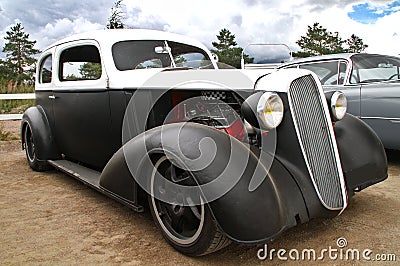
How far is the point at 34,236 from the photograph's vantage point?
2885mm

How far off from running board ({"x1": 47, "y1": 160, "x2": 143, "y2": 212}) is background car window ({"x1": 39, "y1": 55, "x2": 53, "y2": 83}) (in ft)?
3.68

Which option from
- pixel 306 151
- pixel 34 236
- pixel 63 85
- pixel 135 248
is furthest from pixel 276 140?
pixel 63 85

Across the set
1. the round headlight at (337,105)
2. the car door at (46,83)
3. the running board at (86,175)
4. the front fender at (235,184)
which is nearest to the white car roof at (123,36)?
the car door at (46,83)

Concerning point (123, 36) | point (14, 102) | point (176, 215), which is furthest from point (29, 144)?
point (14, 102)

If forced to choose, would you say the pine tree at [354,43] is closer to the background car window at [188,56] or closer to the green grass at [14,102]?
the green grass at [14,102]

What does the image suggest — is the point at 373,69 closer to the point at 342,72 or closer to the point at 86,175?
the point at 342,72

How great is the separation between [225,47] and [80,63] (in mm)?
19468

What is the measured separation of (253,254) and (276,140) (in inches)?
32.2

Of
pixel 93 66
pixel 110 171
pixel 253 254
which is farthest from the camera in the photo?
pixel 93 66

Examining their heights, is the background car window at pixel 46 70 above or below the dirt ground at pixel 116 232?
above

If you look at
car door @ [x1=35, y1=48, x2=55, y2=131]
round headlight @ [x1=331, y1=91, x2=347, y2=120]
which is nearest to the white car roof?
car door @ [x1=35, y1=48, x2=55, y2=131]

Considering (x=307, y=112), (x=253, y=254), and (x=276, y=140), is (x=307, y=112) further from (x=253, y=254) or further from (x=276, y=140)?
(x=253, y=254)

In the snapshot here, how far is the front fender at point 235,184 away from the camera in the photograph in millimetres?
2145

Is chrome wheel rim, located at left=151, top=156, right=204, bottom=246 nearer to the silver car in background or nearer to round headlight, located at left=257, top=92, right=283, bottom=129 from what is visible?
round headlight, located at left=257, top=92, right=283, bottom=129
